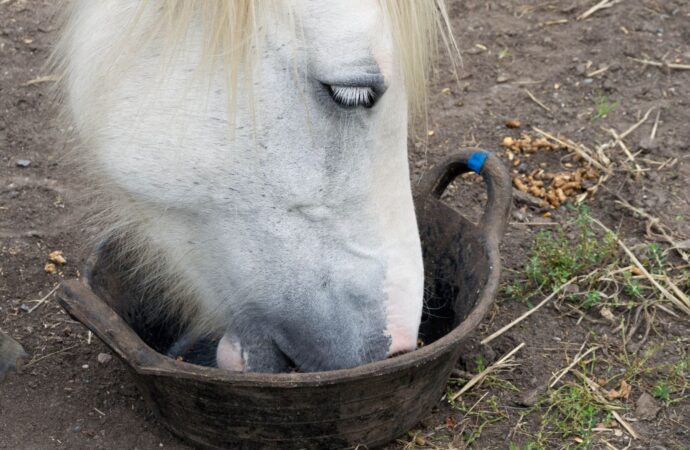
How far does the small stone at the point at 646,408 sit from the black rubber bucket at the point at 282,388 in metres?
→ 0.52

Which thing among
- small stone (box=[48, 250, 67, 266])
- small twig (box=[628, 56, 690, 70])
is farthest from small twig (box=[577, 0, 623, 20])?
small stone (box=[48, 250, 67, 266])

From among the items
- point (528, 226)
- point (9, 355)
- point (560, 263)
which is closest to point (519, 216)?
point (528, 226)

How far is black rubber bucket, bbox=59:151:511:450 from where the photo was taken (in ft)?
6.15

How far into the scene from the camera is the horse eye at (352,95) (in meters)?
1.84

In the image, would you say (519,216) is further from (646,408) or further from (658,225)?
(646,408)

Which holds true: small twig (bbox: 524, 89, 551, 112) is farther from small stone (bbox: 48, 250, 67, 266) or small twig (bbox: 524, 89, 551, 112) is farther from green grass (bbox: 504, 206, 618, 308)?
small stone (bbox: 48, 250, 67, 266)


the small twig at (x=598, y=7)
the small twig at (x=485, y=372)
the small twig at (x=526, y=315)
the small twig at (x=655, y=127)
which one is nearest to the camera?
the small twig at (x=485, y=372)

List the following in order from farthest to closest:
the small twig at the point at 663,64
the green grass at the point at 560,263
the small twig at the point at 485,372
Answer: the small twig at the point at 663,64 → the green grass at the point at 560,263 → the small twig at the point at 485,372

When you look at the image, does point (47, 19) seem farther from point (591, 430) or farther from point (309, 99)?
point (591, 430)

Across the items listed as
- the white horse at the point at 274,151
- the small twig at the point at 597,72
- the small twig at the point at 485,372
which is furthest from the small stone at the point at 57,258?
the small twig at the point at 597,72

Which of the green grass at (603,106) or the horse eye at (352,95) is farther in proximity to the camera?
the green grass at (603,106)

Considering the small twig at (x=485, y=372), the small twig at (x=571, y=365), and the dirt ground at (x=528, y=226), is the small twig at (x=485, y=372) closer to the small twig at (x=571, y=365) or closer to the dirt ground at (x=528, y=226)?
the dirt ground at (x=528, y=226)

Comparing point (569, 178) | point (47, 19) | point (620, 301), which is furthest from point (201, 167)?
point (47, 19)

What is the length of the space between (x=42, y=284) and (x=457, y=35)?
2.31 m
